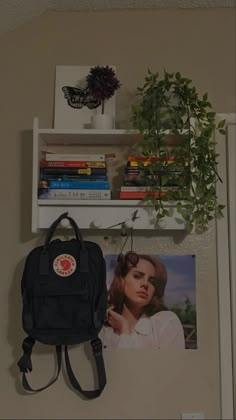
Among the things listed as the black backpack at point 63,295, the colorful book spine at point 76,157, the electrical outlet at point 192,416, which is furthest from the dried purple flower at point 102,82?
the electrical outlet at point 192,416

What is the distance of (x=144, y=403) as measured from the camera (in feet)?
5.63

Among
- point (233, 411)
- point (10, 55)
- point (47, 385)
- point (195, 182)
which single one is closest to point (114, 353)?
point (47, 385)

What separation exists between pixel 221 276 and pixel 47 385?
697mm

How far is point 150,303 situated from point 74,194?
46 centimetres

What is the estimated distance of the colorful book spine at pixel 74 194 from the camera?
65.1 inches

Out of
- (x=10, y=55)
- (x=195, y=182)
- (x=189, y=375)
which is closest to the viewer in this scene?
(x=195, y=182)

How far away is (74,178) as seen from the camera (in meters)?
1.67

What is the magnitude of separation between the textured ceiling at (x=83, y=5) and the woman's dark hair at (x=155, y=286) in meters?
0.91

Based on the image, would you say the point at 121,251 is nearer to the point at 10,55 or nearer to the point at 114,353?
the point at 114,353

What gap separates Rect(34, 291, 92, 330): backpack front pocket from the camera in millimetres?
1578

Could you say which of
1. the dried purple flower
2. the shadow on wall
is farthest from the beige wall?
the dried purple flower

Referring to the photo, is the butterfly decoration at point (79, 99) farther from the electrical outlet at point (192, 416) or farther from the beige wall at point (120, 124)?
the electrical outlet at point (192, 416)

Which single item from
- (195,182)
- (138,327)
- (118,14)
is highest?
(118,14)

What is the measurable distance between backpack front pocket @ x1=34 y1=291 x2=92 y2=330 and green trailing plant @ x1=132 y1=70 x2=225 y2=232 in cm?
37
